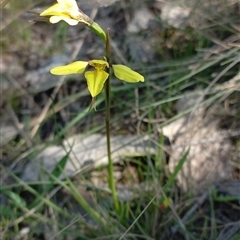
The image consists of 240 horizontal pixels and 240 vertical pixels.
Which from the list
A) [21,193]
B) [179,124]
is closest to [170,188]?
[179,124]

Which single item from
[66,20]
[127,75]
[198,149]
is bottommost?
[198,149]

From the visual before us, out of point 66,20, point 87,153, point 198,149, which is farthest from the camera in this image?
point 87,153

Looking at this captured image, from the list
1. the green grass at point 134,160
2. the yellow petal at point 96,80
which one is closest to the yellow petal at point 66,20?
the yellow petal at point 96,80

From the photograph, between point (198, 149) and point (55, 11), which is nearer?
point (55, 11)

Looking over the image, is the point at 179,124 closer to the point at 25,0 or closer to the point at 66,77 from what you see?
the point at 66,77

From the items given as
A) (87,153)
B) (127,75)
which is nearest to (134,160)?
(87,153)

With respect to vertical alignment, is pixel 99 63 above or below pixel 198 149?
above

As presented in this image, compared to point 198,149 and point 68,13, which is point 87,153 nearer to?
point 198,149

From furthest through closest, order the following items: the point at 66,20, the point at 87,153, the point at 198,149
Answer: the point at 87,153 < the point at 198,149 < the point at 66,20

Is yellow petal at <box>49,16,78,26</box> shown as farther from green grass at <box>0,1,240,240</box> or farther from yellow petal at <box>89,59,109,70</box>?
green grass at <box>0,1,240,240</box>

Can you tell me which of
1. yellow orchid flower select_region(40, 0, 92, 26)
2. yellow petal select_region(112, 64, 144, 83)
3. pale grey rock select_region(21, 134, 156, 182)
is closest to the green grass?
pale grey rock select_region(21, 134, 156, 182)
